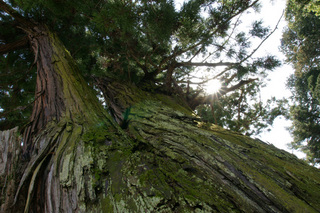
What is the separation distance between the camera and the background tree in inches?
421

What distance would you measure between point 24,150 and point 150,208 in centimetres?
118

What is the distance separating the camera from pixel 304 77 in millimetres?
12516

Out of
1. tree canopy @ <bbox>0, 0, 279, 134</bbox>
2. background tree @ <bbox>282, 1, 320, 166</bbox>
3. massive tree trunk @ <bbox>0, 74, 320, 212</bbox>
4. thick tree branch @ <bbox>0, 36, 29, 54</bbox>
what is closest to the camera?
massive tree trunk @ <bbox>0, 74, 320, 212</bbox>

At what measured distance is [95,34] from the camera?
11.0 feet

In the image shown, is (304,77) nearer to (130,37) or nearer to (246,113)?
(246,113)

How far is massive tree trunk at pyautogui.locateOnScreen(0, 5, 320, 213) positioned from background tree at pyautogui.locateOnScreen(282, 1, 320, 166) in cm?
1273

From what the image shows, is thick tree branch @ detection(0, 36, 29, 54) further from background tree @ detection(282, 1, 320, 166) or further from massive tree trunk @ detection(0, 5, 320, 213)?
background tree @ detection(282, 1, 320, 166)

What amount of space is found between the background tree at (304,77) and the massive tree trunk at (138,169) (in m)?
12.7

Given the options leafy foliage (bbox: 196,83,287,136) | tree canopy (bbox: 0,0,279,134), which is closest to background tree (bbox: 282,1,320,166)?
leafy foliage (bbox: 196,83,287,136)

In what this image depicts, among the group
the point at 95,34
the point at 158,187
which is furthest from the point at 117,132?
the point at 95,34

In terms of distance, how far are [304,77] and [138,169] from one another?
16.6m

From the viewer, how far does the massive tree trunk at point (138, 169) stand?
77cm

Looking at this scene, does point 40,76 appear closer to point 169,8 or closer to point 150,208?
point 169,8

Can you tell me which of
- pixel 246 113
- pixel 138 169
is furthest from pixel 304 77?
pixel 138 169
